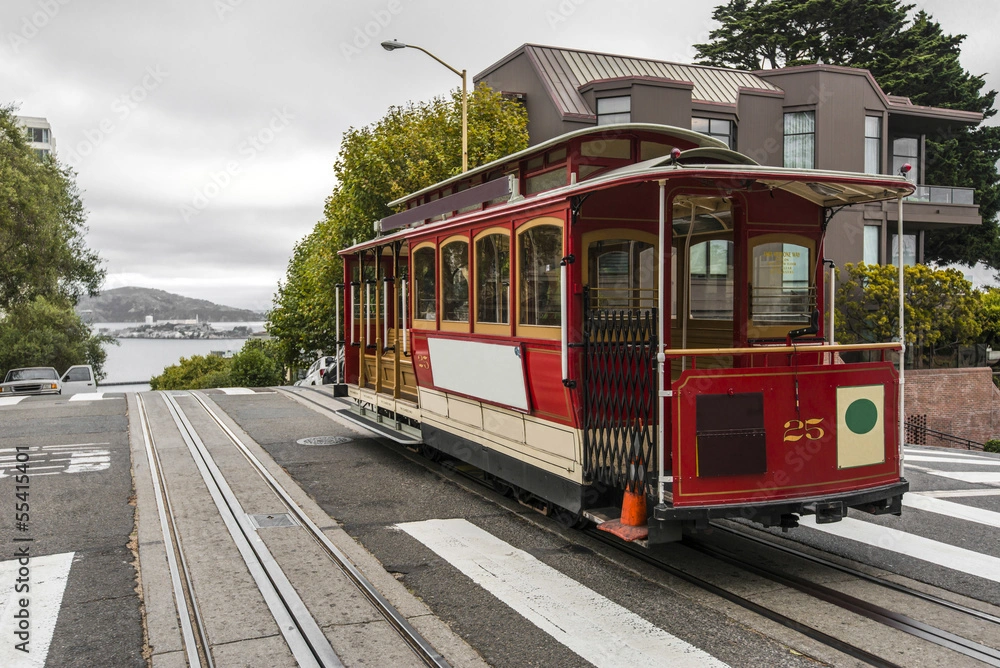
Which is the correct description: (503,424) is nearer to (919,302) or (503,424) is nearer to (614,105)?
(919,302)

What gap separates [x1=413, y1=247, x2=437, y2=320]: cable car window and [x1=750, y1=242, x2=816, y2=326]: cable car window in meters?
3.91

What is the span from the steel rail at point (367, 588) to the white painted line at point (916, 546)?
4194 millimetres

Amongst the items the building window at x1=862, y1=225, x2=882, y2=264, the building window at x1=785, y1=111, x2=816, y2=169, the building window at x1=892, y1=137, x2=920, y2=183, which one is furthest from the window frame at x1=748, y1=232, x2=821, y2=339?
the building window at x1=892, y1=137, x2=920, y2=183

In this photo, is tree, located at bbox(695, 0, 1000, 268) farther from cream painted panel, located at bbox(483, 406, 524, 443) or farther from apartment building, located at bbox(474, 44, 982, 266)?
cream painted panel, located at bbox(483, 406, 524, 443)

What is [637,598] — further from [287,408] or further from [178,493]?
[287,408]

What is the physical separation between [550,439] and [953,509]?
4.63 metres

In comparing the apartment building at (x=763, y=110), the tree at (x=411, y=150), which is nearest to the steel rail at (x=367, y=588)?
the tree at (x=411, y=150)

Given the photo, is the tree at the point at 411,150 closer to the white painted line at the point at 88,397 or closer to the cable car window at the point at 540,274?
the white painted line at the point at 88,397

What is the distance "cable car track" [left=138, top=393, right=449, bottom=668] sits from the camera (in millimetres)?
5023

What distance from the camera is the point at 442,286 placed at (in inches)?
382

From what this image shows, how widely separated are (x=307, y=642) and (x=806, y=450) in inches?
151

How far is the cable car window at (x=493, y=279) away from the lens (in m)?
8.14

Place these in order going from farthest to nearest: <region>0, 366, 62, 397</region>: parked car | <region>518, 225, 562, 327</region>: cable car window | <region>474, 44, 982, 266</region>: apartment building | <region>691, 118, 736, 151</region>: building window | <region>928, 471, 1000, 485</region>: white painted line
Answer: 1. <region>691, 118, 736, 151</region>: building window
2. <region>474, 44, 982, 266</region>: apartment building
3. <region>0, 366, 62, 397</region>: parked car
4. <region>928, 471, 1000, 485</region>: white painted line
5. <region>518, 225, 562, 327</region>: cable car window

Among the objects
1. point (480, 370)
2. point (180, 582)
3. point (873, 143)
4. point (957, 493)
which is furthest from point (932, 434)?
point (180, 582)
